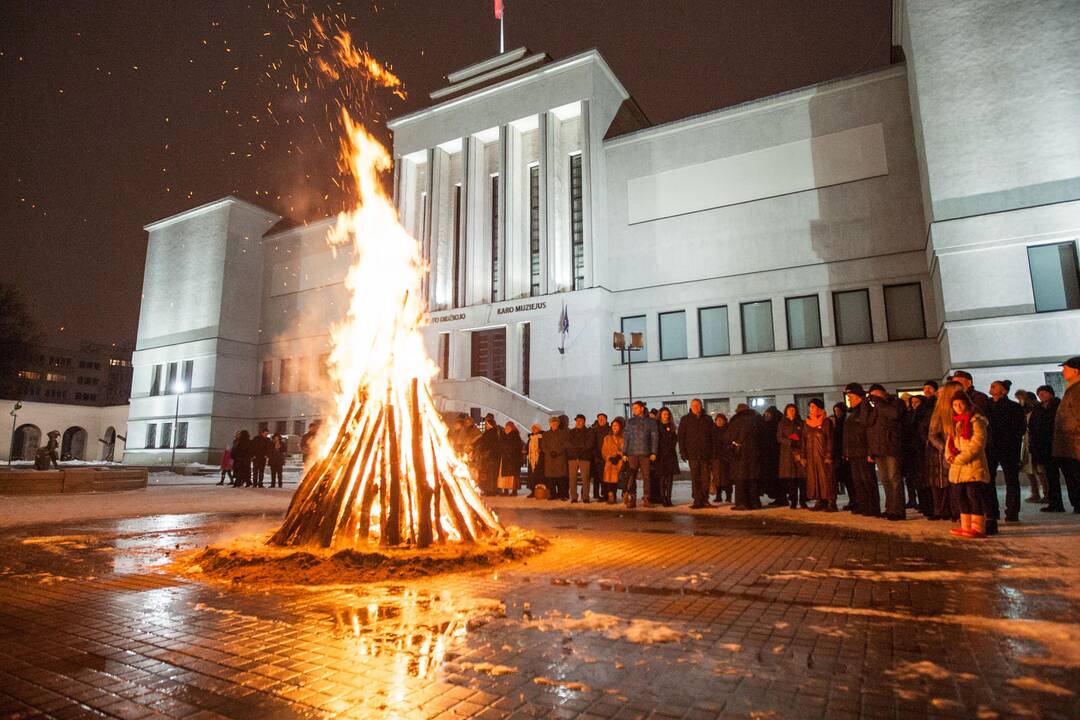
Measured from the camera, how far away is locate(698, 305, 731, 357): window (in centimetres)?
2872

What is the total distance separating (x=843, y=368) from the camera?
85.0ft

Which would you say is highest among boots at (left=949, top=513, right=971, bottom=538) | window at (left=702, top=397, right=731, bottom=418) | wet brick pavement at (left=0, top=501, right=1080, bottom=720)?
window at (left=702, top=397, right=731, bottom=418)

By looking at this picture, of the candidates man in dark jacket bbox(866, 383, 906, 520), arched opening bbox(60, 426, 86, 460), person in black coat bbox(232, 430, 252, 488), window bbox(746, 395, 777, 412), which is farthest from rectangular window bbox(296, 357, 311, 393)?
man in dark jacket bbox(866, 383, 906, 520)

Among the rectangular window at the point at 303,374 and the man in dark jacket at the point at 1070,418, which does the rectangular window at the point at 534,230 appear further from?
the man in dark jacket at the point at 1070,418

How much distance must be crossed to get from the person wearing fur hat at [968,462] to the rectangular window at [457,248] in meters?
29.6

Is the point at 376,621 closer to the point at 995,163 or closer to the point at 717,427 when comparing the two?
the point at 717,427

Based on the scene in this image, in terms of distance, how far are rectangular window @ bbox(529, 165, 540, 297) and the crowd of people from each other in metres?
18.0

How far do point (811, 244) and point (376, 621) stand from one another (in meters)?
27.5

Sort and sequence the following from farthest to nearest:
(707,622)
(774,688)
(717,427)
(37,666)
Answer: (717,427)
(707,622)
(37,666)
(774,688)

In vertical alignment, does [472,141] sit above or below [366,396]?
above

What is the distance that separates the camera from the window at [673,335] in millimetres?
29656

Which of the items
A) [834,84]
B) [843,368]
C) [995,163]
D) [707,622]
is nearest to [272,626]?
[707,622]

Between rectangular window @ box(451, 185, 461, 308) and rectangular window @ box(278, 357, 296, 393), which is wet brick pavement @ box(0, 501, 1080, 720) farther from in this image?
rectangular window @ box(278, 357, 296, 393)

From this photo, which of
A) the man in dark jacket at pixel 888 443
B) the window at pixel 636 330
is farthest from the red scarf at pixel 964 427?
the window at pixel 636 330
